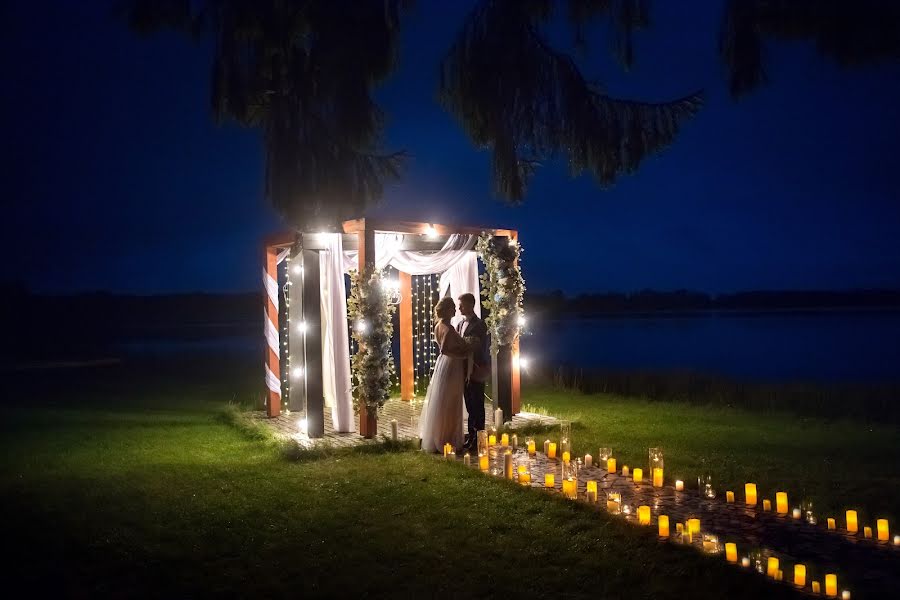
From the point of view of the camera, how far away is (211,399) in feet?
41.0

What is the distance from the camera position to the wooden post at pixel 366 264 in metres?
7.83

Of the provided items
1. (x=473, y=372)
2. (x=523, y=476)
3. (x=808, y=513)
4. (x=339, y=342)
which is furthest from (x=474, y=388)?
(x=808, y=513)

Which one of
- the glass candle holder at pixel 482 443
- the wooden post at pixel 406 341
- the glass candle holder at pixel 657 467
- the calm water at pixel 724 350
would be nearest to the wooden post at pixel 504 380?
the glass candle holder at pixel 482 443

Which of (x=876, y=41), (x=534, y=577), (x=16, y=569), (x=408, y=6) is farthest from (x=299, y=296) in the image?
(x=876, y=41)

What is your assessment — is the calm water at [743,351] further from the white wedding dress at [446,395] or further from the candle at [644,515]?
the candle at [644,515]

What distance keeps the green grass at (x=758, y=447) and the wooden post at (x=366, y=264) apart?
7.48ft

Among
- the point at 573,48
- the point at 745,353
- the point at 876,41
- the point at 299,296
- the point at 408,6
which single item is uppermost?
the point at 408,6

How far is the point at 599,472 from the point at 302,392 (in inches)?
190

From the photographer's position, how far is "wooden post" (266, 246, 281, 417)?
952cm

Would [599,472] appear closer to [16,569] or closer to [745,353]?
[16,569]

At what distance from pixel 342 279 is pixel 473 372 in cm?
201

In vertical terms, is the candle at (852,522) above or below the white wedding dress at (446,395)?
below

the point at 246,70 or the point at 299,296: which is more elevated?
the point at 246,70

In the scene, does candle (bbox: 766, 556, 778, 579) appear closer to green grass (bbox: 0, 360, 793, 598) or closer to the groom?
green grass (bbox: 0, 360, 793, 598)
